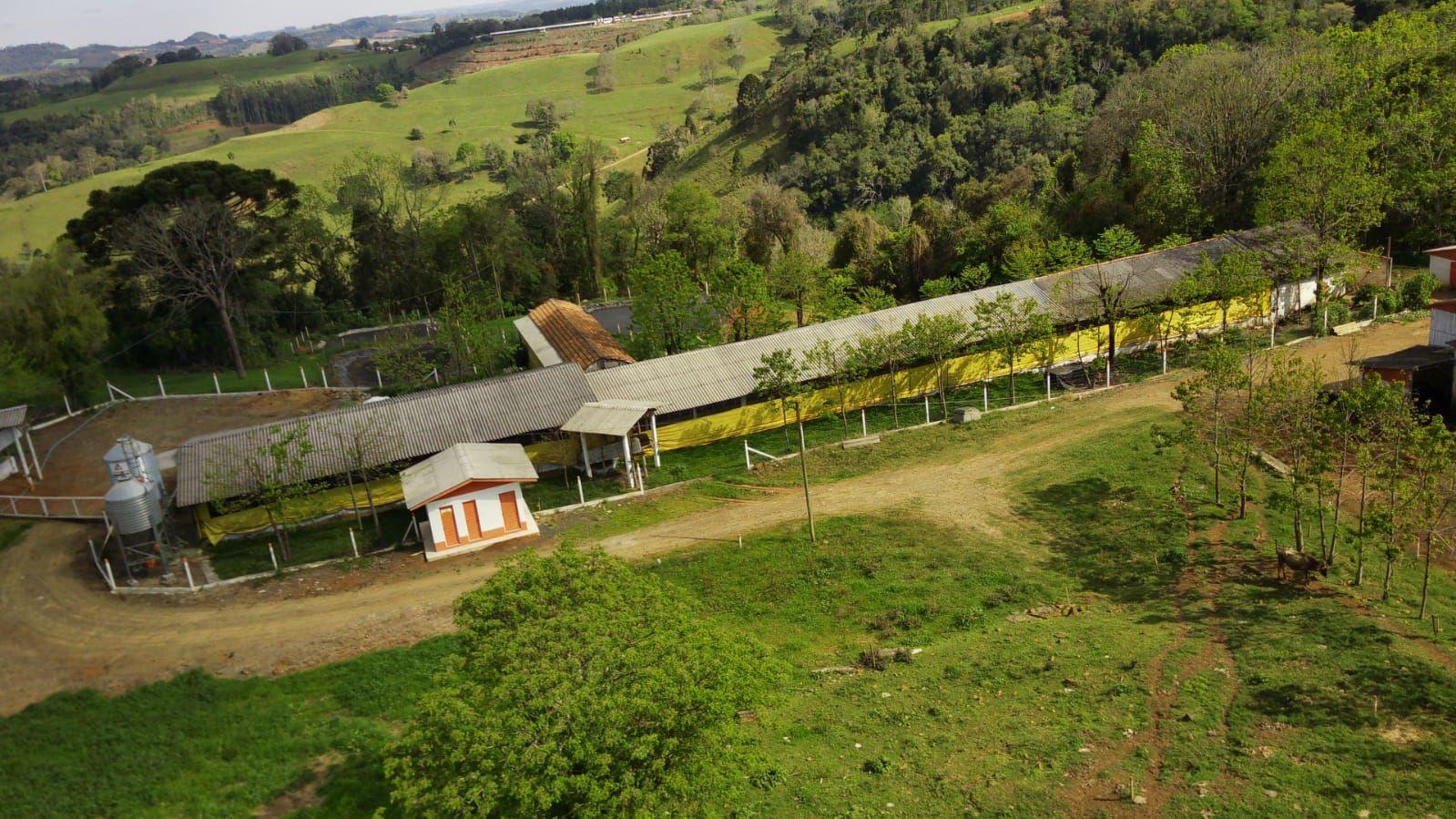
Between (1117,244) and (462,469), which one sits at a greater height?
(1117,244)

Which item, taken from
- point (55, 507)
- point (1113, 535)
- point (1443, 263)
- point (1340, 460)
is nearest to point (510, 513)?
→ point (55, 507)

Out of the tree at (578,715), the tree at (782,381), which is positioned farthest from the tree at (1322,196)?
the tree at (578,715)

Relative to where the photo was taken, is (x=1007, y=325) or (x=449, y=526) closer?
(x=449, y=526)

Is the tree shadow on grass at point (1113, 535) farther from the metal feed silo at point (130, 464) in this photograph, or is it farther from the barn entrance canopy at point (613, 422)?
the metal feed silo at point (130, 464)

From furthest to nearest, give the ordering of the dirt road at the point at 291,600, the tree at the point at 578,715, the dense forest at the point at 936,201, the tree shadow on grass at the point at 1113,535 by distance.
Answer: the dense forest at the point at 936,201 → the dirt road at the point at 291,600 → the tree shadow on grass at the point at 1113,535 → the tree at the point at 578,715

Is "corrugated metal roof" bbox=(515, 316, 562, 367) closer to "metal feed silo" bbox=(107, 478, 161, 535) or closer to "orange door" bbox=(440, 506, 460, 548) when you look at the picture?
"orange door" bbox=(440, 506, 460, 548)

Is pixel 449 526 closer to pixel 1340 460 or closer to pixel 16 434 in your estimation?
pixel 16 434

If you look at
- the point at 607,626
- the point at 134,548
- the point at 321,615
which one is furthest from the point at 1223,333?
the point at 134,548
